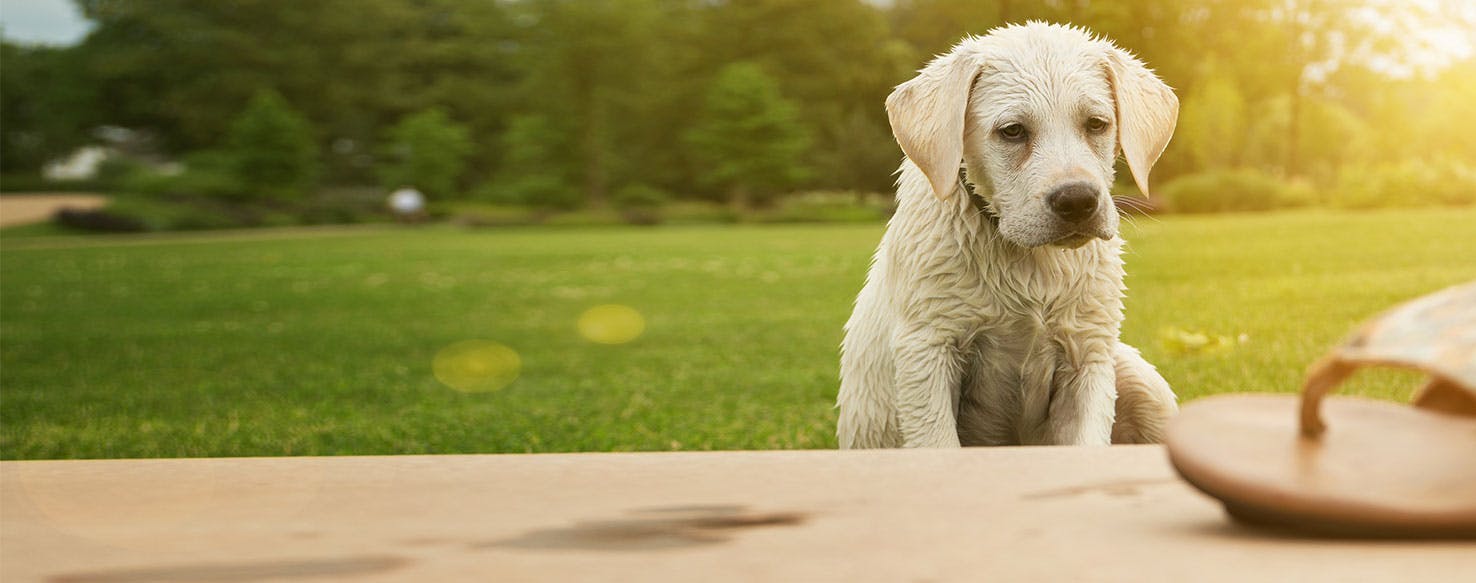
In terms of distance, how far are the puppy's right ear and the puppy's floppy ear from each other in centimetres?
39

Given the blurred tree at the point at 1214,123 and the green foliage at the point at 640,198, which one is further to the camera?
the green foliage at the point at 640,198

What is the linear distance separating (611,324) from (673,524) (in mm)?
11402

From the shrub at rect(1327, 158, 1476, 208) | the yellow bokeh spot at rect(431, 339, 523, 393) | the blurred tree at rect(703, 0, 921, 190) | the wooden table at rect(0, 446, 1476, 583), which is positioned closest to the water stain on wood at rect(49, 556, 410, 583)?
the wooden table at rect(0, 446, 1476, 583)

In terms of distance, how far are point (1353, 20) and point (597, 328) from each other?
3578cm

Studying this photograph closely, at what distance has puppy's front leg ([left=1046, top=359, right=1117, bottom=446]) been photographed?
3.09 m

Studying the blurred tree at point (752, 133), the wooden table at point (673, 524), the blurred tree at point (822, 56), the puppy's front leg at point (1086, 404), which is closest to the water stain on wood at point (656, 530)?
the wooden table at point (673, 524)

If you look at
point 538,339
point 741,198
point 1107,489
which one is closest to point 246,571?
point 1107,489

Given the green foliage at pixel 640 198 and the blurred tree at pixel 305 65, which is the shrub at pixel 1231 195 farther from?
the blurred tree at pixel 305 65

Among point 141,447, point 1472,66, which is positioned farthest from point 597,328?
point 1472,66

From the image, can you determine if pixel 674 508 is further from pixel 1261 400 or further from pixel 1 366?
pixel 1 366

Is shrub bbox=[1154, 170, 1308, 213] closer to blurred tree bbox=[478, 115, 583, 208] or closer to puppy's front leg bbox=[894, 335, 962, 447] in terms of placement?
blurred tree bbox=[478, 115, 583, 208]

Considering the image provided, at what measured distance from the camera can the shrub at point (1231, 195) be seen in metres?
34.7

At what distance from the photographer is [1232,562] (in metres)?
1.28

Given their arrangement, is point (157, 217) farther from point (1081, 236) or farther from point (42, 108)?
point (1081, 236)
